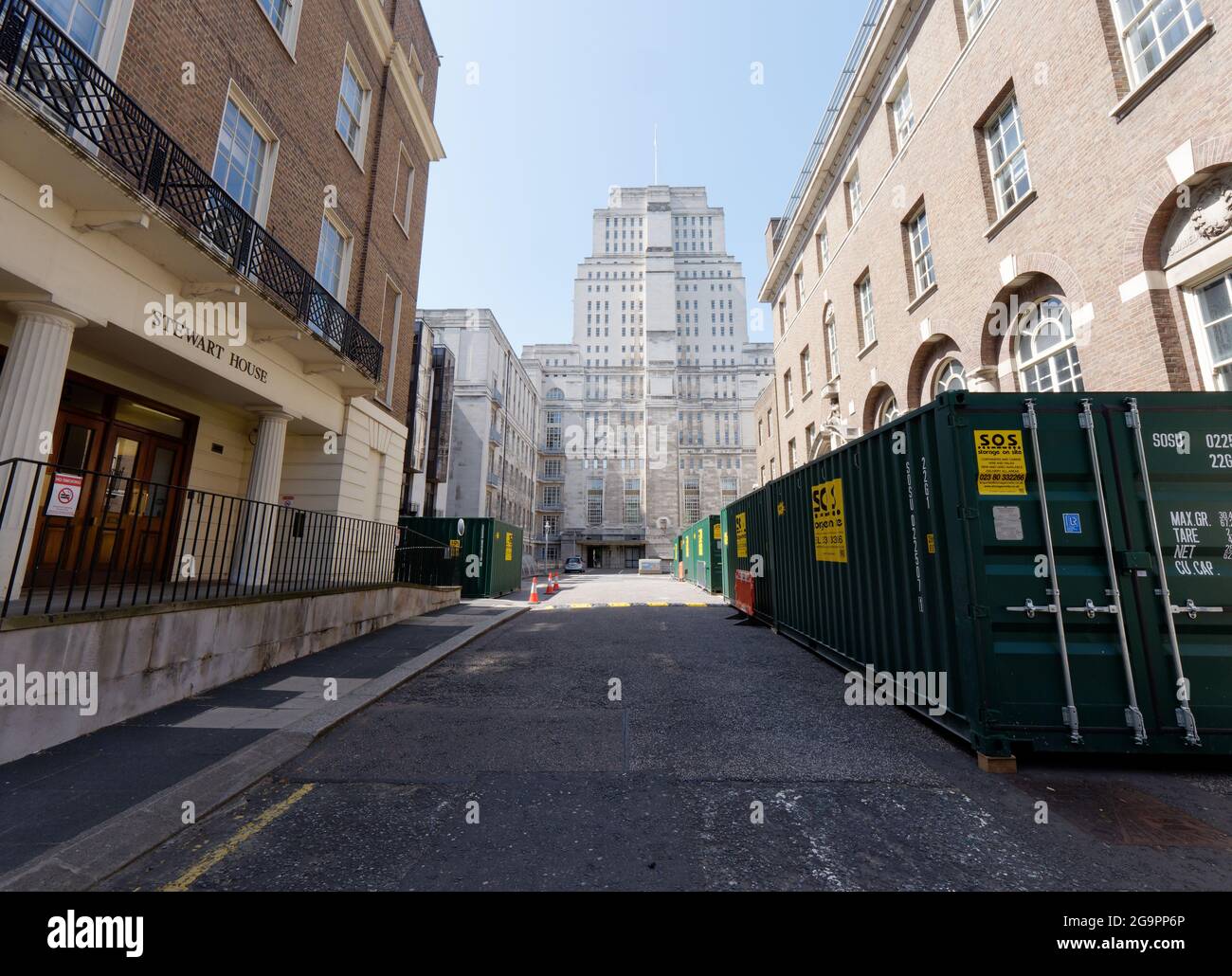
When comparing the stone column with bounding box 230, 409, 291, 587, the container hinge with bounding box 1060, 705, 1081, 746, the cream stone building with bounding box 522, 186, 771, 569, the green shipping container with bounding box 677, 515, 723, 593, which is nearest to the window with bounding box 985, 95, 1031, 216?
the container hinge with bounding box 1060, 705, 1081, 746

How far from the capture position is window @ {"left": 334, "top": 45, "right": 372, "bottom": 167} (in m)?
13.1

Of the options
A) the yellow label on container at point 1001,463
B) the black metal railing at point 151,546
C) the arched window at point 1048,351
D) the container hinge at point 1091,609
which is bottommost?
the container hinge at point 1091,609

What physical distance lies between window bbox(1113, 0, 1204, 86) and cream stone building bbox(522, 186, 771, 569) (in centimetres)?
6463

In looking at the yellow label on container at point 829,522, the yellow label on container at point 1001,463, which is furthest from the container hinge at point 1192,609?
the yellow label on container at point 829,522

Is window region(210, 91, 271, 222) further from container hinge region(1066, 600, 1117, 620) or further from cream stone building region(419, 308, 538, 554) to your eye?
cream stone building region(419, 308, 538, 554)

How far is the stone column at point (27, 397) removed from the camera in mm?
5445

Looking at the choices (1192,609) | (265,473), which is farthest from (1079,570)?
(265,473)

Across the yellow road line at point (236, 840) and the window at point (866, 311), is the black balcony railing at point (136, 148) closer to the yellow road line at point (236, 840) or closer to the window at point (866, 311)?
the yellow road line at point (236, 840)

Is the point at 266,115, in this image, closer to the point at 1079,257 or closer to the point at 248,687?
the point at 248,687

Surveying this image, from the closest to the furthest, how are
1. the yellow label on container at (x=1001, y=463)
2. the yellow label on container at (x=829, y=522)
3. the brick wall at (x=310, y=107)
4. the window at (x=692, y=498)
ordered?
the yellow label on container at (x=1001, y=463) < the yellow label on container at (x=829, y=522) < the brick wall at (x=310, y=107) < the window at (x=692, y=498)

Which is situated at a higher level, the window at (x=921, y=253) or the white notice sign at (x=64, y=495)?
the window at (x=921, y=253)

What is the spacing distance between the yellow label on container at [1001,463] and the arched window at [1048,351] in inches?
247

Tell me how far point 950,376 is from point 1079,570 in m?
10.2
